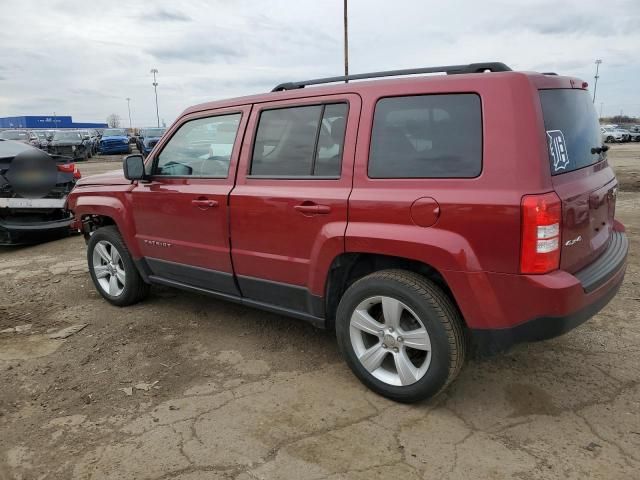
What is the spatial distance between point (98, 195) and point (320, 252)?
8.53ft

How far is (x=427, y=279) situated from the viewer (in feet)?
9.29

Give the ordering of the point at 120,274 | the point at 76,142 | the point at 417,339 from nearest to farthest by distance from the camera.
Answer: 1. the point at 417,339
2. the point at 120,274
3. the point at 76,142

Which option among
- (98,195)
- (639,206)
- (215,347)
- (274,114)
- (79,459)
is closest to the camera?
(79,459)

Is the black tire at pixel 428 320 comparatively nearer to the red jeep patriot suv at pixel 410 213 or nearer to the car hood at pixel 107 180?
the red jeep patriot suv at pixel 410 213

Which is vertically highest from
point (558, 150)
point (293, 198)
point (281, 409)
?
point (558, 150)

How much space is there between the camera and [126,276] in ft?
15.0

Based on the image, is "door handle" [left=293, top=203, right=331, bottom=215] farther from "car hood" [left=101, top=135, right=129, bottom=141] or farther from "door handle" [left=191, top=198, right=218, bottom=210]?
"car hood" [left=101, top=135, right=129, bottom=141]

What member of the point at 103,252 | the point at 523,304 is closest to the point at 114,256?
the point at 103,252

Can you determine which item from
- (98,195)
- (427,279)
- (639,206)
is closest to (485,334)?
(427,279)

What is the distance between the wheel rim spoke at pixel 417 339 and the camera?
277cm

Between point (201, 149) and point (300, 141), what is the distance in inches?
39.5

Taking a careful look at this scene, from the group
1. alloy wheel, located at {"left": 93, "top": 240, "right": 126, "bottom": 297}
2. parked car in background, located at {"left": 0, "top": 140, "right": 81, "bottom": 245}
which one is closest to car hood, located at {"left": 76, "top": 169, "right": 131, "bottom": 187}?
alloy wheel, located at {"left": 93, "top": 240, "right": 126, "bottom": 297}

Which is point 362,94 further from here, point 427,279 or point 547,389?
point 547,389

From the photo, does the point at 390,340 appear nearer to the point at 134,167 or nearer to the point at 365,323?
the point at 365,323
